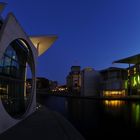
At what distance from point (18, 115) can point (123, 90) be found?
244 ft

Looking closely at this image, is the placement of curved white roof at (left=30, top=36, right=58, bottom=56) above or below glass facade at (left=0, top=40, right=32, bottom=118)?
above

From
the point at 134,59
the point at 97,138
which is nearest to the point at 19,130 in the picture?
the point at 97,138

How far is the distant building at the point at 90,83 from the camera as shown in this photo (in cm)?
10819

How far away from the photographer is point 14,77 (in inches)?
762

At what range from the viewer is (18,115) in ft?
66.6

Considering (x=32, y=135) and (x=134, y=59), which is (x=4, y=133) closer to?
(x=32, y=135)

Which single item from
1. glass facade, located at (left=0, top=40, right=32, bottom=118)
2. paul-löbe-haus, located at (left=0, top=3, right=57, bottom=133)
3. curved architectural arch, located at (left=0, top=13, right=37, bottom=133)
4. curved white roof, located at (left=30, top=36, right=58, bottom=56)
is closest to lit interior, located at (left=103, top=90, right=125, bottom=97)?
curved white roof, located at (left=30, top=36, right=58, bottom=56)

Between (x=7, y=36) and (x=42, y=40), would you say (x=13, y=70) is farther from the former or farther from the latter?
(x=42, y=40)

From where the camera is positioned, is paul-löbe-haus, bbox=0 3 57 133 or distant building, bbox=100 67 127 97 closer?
paul-löbe-haus, bbox=0 3 57 133

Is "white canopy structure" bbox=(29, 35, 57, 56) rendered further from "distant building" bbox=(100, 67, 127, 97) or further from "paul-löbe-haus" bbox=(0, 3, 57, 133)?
"distant building" bbox=(100, 67, 127, 97)

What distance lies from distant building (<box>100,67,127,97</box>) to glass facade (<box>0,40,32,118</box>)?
72200 millimetres

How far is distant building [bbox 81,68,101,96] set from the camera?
108 meters

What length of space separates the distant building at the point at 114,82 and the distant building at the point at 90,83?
5593 mm

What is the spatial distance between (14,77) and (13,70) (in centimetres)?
73
